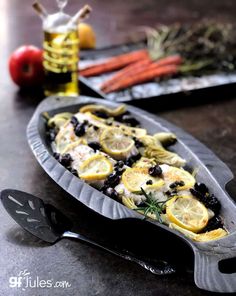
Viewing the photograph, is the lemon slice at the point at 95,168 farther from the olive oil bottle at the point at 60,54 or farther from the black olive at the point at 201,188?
the olive oil bottle at the point at 60,54

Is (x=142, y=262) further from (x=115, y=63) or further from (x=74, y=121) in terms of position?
(x=115, y=63)

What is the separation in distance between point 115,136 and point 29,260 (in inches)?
16.8

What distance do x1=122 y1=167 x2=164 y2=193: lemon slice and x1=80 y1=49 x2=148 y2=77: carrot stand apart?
0.88m

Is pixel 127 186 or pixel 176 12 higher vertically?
pixel 127 186

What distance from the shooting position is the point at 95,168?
1386 mm

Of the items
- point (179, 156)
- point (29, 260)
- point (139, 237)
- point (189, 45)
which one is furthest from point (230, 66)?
point (29, 260)

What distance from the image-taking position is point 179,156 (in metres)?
1.50

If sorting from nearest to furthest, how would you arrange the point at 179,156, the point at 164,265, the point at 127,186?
the point at 164,265 < the point at 127,186 < the point at 179,156

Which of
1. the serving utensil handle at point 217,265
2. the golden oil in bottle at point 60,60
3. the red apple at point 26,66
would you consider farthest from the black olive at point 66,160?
the red apple at point 26,66

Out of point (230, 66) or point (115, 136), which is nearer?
point (115, 136)

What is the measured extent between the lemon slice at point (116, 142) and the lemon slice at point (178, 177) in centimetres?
15

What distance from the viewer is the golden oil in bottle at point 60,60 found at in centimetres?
192

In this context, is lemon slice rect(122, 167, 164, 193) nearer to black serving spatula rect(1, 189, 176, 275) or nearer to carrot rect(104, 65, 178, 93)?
black serving spatula rect(1, 189, 176, 275)

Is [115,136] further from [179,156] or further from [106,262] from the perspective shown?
[106,262]
